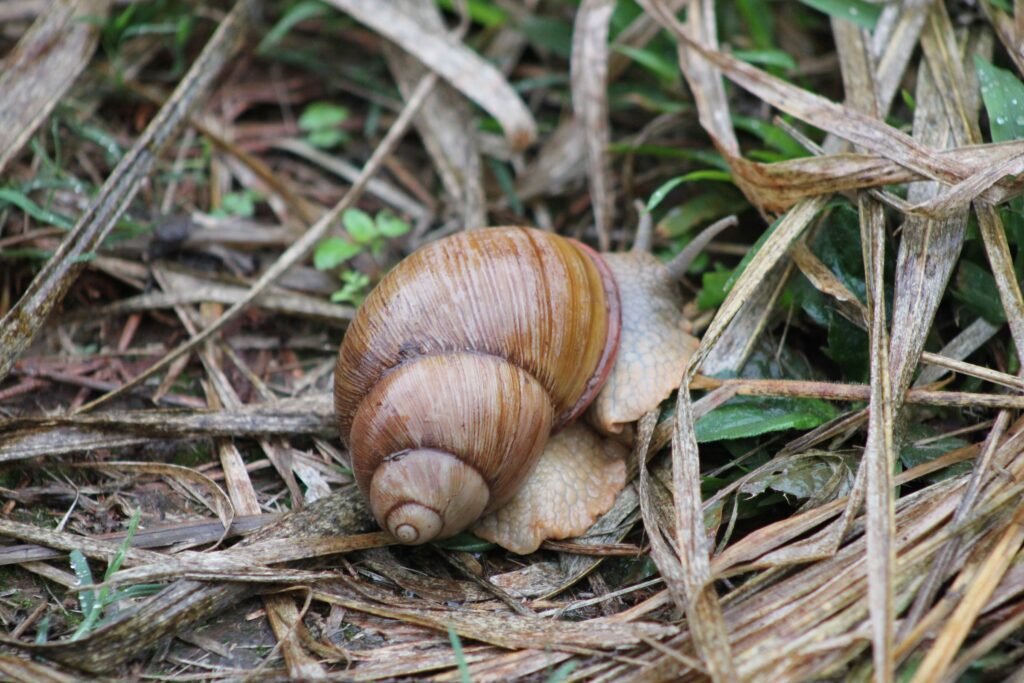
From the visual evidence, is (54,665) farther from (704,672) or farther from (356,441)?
(704,672)

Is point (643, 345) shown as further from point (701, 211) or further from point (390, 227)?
point (390, 227)

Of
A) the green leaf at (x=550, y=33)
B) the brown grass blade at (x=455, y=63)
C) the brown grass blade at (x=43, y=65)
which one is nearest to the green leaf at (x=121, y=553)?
the brown grass blade at (x=43, y=65)

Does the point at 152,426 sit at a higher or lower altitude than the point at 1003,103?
lower

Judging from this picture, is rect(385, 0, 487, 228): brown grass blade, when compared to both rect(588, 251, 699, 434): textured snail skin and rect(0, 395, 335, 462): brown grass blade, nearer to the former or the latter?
rect(588, 251, 699, 434): textured snail skin

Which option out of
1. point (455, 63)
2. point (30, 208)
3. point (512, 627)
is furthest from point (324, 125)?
point (512, 627)

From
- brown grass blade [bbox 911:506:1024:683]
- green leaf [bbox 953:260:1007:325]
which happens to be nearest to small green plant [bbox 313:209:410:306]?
green leaf [bbox 953:260:1007:325]

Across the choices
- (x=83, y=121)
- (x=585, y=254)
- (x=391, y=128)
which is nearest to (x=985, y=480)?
(x=585, y=254)
